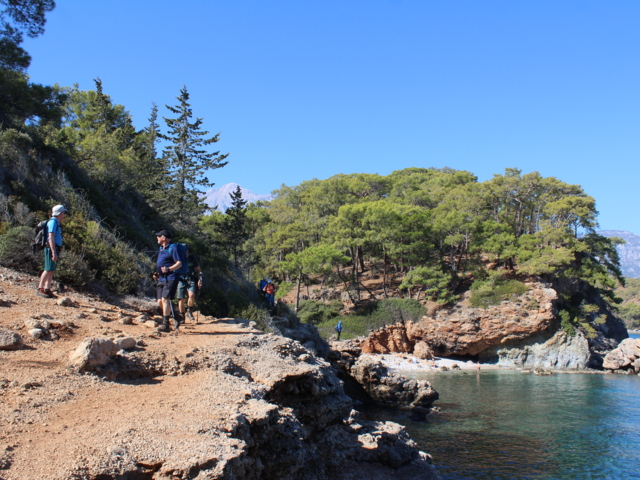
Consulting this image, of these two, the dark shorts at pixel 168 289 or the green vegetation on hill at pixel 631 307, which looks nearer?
the dark shorts at pixel 168 289

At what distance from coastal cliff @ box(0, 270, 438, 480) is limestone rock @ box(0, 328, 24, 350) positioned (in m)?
0.01

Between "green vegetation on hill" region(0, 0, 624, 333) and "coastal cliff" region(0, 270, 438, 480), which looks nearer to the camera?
"coastal cliff" region(0, 270, 438, 480)

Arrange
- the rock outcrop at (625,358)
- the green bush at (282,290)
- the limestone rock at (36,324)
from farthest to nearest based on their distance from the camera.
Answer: the green bush at (282,290), the rock outcrop at (625,358), the limestone rock at (36,324)

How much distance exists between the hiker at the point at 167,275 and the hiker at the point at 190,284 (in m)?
0.48

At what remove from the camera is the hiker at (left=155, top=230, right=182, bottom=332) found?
7281 millimetres

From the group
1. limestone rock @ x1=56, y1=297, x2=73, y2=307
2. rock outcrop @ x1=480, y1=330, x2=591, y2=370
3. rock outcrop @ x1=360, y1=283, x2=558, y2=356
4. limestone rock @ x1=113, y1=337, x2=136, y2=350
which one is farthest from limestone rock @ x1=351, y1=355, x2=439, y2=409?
rock outcrop @ x1=480, y1=330, x2=591, y2=370

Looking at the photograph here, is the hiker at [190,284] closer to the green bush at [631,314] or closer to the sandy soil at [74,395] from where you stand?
the sandy soil at [74,395]

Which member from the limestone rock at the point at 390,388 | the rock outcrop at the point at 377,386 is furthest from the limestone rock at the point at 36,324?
the limestone rock at the point at 390,388

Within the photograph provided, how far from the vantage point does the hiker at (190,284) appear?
8.23m

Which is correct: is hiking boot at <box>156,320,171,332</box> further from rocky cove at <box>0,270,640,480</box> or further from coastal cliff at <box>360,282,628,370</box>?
coastal cliff at <box>360,282,628,370</box>

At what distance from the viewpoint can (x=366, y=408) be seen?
1788cm

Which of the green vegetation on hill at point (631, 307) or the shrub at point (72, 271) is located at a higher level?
the green vegetation on hill at point (631, 307)

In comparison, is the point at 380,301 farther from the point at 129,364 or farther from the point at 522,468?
the point at 129,364

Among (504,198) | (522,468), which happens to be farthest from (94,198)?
(504,198)
